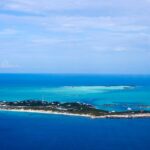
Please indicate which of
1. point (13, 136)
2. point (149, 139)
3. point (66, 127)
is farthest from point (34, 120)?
point (149, 139)

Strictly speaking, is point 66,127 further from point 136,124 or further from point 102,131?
point 136,124

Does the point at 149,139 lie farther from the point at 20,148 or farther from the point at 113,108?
the point at 113,108

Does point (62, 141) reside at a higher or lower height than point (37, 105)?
lower

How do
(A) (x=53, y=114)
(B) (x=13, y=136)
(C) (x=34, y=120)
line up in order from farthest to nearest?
(A) (x=53, y=114) → (C) (x=34, y=120) → (B) (x=13, y=136)

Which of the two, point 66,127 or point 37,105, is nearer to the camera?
point 66,127

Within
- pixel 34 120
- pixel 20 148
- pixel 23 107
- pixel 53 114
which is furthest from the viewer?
pixel 23 107

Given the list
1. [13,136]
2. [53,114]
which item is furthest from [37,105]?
[13,136]
